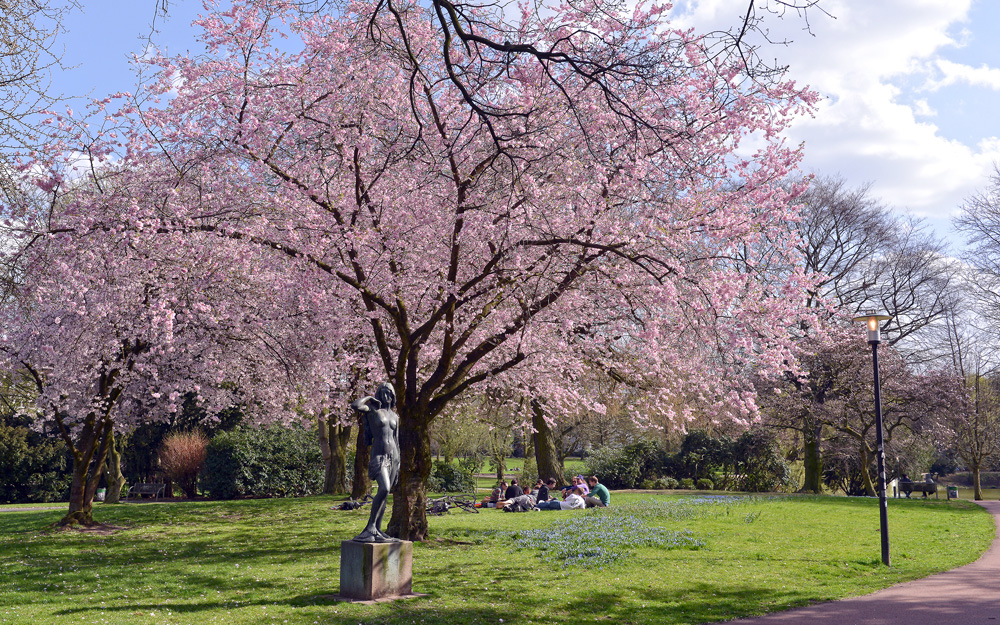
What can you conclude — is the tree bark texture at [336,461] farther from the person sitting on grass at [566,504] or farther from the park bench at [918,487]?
the park bench at [918,487]

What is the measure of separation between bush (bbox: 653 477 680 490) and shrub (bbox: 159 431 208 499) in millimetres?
21011

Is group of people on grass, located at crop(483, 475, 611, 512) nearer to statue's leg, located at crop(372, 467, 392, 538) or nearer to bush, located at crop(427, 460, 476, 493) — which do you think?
bush, located at crop(427, 460, 476, 493)

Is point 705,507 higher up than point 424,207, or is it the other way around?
point 424,207

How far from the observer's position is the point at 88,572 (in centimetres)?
1121

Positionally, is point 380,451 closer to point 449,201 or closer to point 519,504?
point 449,201

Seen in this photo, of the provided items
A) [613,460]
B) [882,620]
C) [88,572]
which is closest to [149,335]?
[88,572]

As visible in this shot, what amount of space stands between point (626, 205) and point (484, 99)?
323cm

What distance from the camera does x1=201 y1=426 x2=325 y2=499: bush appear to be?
27406 mm

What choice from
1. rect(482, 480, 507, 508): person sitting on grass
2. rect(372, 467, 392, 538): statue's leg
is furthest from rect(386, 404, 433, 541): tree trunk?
rect(482, 480, 507, 508): person sitting on grass

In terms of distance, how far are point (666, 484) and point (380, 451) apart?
2821 cm

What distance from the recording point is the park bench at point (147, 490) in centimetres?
2970

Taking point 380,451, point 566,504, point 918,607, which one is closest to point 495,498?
point 566,504

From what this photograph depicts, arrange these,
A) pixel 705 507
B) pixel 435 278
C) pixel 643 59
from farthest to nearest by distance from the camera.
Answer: pixel 705 507 → pixel 435 278 → pixel 643 59

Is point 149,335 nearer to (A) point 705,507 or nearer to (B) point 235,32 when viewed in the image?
(B) point 235,32
